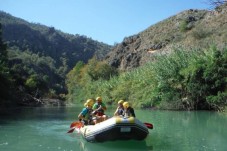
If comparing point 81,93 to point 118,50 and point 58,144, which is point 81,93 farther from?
point 58,144

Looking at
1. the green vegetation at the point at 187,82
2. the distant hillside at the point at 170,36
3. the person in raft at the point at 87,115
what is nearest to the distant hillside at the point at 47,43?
the distant hillside at the point at 170,36

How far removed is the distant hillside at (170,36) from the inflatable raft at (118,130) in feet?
154

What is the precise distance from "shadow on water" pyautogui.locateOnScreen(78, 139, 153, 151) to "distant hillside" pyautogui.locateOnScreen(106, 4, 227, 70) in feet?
154

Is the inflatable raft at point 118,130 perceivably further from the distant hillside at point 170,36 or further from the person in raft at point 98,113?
the distant hillside at point 170,36

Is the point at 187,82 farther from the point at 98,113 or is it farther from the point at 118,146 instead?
the point at 118,146

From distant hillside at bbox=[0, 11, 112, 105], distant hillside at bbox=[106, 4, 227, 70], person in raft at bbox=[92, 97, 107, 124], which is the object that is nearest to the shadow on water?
person in raft at bbox=[92, 97, 107, 124]

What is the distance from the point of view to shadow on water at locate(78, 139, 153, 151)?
11828 mm

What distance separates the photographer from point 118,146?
40.1 ft

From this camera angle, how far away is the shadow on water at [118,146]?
38.8ft

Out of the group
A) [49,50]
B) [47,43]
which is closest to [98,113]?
[49,50]

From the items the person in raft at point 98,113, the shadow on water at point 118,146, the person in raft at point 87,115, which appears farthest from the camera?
the person in raft at point 87,115

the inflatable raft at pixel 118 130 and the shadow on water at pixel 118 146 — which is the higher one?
the inflatable raft at pixel 118 130

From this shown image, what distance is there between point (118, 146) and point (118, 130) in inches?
22.4

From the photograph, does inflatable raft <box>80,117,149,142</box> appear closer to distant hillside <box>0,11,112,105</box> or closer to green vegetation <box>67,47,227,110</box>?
green vegetation <box>67,47,227,110</box>
